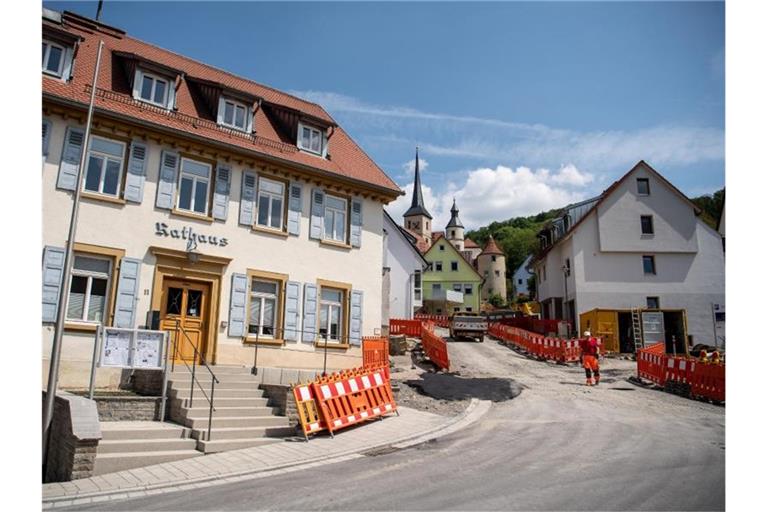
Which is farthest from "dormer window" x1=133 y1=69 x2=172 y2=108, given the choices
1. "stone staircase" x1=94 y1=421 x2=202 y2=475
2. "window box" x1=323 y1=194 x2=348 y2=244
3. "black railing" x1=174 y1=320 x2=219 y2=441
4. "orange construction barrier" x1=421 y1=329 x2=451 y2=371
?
"orange construction barrier" x1=421 y1=329 x2=451 y2=371

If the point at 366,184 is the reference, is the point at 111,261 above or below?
below

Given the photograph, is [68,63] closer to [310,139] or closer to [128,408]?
[310,139]

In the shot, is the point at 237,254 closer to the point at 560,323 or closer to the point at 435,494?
the point at 435,494

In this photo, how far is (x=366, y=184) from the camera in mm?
16250

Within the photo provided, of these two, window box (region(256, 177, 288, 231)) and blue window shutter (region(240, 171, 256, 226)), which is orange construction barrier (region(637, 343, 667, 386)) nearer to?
window box (region(256, 177, 288, 231))

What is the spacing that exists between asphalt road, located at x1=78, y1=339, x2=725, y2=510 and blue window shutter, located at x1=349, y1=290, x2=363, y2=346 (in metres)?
5.61

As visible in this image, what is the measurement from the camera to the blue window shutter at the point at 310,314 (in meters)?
14.6

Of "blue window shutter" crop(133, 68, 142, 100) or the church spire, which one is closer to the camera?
"blue window shutter" crop(133, 68, 142, 100)

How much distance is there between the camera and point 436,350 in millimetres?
19875

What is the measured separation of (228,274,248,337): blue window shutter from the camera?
43.5 feet

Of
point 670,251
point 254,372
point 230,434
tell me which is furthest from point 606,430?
point 670,251

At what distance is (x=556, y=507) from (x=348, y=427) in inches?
219

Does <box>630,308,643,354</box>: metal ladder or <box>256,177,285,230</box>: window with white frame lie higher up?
<box>256,177,285,230</box>: window with white frame

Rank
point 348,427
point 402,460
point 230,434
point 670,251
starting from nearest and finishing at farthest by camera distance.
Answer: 1. point 402,460
2. point 230,434
3. point 348,427
4. point 670,251
